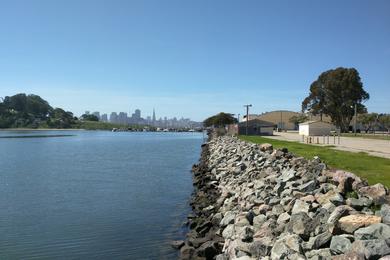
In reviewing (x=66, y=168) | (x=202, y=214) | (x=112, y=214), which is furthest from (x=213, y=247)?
(x=66, y=168)

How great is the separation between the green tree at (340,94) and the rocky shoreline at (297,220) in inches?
3188

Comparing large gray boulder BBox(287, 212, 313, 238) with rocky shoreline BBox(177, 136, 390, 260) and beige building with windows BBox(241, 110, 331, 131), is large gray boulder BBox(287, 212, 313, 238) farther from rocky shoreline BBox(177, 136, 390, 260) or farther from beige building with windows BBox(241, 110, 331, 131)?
beige building with windows BBox(241, 110, 331, 131)

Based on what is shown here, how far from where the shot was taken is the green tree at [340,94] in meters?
97.1

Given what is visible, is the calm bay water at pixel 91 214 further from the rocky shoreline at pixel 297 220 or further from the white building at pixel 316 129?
the white building at pixel 316 129

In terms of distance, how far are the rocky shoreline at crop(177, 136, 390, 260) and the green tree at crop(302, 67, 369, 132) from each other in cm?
8097

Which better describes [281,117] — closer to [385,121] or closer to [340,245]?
[385,121]

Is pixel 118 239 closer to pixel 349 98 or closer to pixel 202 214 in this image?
pixel 202 214

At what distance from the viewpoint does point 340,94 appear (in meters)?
98.8

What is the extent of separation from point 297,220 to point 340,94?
92421mm

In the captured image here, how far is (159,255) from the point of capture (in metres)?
14.9

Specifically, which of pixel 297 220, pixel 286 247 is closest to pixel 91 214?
pixel 297 220

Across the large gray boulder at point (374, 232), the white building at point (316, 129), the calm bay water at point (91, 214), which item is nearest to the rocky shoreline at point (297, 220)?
the large gray boulder at point (374, 232)

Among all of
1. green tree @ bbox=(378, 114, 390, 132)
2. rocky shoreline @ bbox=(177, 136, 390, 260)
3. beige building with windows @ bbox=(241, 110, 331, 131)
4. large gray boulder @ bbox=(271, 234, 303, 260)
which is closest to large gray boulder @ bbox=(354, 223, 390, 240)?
rocky shoreline @ bbox=(177, 136, 390, 260)

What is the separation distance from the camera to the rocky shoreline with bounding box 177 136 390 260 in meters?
9.39
